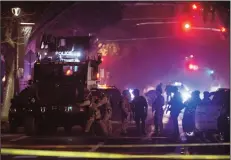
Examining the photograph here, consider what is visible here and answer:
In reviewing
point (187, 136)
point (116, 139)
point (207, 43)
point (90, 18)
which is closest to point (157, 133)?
point (187, 136)

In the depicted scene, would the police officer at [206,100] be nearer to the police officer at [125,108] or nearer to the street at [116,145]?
the street at [116,145]

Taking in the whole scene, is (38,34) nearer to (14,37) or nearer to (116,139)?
(14,37)

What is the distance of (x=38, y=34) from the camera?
3138 centimetres

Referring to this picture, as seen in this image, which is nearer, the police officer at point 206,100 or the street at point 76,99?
the street at point 76,99

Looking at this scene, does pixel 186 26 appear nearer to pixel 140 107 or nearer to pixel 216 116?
pixel 140 107

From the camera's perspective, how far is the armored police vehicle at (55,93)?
16.4 meters

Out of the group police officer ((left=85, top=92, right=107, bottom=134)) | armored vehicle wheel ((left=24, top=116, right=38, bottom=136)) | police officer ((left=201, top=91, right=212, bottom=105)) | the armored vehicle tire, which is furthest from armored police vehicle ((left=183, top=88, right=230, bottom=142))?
the armored vehicle tire

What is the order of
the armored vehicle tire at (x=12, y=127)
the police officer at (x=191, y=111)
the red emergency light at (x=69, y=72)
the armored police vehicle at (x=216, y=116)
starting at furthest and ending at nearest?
the red emergency light at (x=69, y=72), the armored vehicle tire at (x=12, y=127), the police officer at (x=191, y=111), the armored police vehicle at (x=216, y=116)

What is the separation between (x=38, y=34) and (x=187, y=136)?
59.9ft

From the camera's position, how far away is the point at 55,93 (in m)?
17.0

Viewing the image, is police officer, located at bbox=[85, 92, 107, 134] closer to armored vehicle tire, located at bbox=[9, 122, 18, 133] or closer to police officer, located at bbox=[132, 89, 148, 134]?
police officer, located at bbox=[132, 89, 148, 134]

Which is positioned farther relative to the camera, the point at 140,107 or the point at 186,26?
the point at 186,26

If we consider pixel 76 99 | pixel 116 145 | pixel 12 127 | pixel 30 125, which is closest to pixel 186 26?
pixel 76 99

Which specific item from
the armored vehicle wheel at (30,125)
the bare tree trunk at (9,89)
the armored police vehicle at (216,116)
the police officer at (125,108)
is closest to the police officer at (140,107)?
the police officer at (125,108)
